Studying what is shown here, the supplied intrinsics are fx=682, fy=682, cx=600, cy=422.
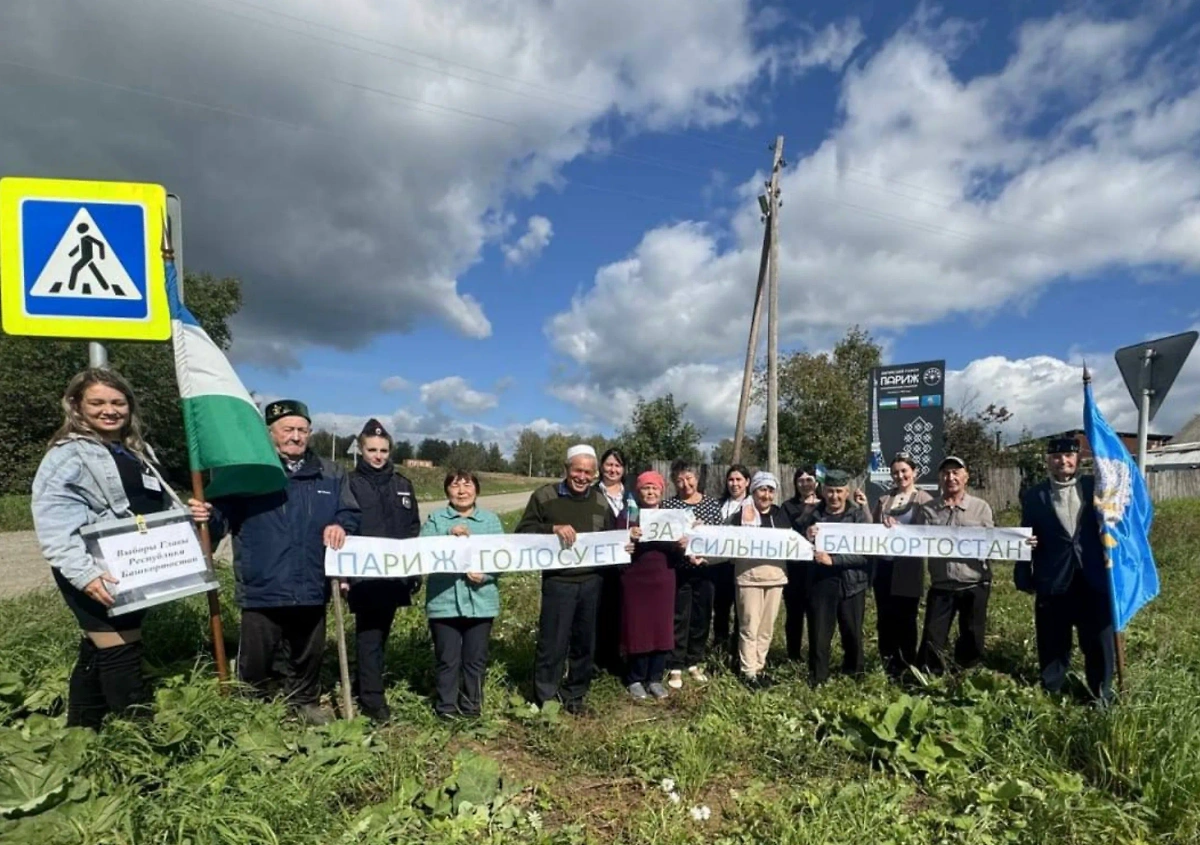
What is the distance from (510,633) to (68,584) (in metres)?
4.02

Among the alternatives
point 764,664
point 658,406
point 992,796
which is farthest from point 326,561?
point 658,406

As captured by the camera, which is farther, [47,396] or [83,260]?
[47,396]

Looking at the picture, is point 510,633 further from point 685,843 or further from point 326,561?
point 685,843

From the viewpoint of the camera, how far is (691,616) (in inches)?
221

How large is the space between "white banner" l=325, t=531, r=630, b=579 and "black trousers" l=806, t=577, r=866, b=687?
1.53 m

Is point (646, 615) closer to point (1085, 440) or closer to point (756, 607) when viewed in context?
point (756, 607)

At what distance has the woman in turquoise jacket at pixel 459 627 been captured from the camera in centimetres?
444

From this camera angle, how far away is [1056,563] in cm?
466

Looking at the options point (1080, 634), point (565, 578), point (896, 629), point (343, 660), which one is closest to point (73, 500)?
point (343, 660)

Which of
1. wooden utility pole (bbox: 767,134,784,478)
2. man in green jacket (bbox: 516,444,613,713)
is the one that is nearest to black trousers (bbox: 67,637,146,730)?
man in green jacket (bbox: 516,444,613,713)

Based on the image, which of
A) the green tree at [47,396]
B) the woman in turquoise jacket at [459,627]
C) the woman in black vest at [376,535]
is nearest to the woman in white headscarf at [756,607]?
the woman in turquoise jacket at [459,627]

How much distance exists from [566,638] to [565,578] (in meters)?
0.41

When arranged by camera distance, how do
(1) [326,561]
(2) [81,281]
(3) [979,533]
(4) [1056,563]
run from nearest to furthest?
1. (2) [81,281]
2. (1) [326,561]
3. (4) [1056,563]
4. (3) [979,533]

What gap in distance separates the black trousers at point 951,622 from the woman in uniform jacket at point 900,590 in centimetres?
13
